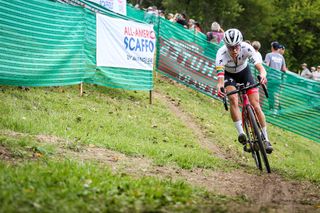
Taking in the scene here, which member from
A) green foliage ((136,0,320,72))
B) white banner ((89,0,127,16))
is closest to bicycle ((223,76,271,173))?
white banner ((89,0,127,16))

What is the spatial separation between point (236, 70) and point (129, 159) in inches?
109

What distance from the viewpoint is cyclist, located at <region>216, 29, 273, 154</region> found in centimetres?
869

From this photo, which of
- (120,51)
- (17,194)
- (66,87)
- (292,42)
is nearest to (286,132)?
(120,51)

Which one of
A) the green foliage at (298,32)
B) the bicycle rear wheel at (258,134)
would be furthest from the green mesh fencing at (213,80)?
the green foliage at (298,32)

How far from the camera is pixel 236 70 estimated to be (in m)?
9.33

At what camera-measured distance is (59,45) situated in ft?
35.7

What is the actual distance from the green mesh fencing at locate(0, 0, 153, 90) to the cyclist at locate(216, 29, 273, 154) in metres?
3.63

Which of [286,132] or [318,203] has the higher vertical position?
[286,132]

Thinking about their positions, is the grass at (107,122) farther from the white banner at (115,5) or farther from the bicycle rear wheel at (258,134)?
the white banner at (115,5)

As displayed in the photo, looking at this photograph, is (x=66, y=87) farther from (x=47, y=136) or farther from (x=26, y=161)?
(x=26, y=161)

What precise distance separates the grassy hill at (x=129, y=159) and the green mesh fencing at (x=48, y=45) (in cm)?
45

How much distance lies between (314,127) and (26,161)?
11011 mm

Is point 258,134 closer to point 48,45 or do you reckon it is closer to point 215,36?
point 48,45

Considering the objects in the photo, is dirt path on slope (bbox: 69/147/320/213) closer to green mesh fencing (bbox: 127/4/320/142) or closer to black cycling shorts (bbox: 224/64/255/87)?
black cycling shorts (bbox: 224/64/255/87)
